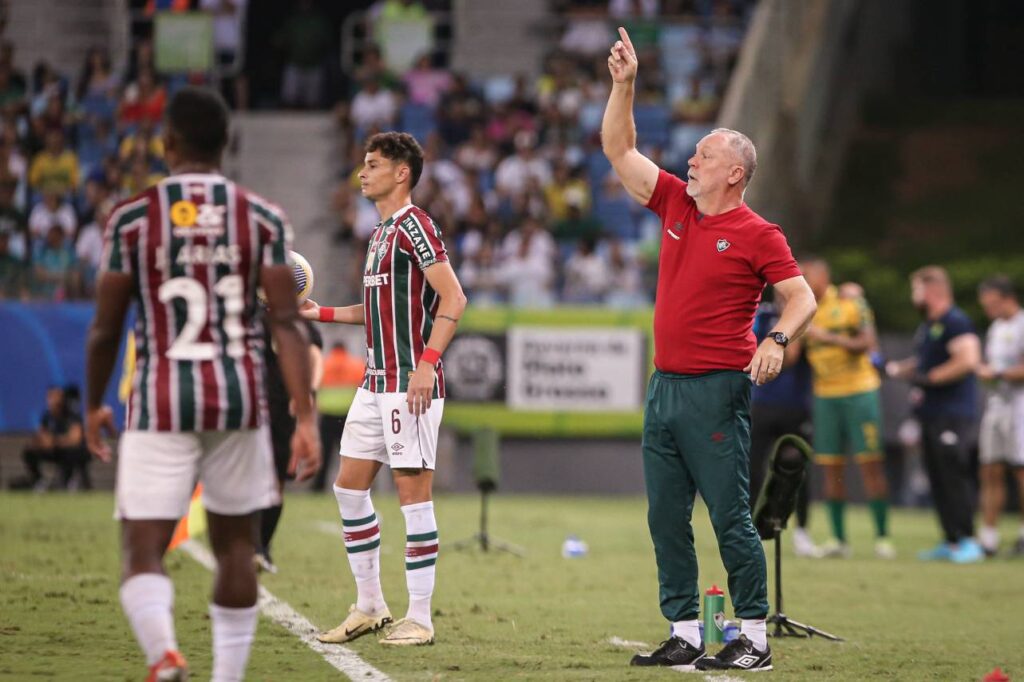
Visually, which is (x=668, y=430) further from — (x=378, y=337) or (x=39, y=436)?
(x=39, y=436)

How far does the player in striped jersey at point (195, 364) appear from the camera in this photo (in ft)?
17.7

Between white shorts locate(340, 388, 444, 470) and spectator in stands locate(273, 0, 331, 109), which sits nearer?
white shorts locate(340, 388, 444, 470)

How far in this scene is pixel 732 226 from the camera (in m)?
7.31

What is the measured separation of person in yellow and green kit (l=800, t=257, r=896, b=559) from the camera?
13.8 m

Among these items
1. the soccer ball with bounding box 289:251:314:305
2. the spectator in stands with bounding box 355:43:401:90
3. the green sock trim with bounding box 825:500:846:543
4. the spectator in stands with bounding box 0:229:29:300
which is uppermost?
the spectator in stands with bounding box 355:43:401:90

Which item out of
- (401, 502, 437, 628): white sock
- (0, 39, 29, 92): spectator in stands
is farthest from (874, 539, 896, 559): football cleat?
(0, 39, 29, 92): spectator in stands

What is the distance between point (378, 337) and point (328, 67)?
793 inches

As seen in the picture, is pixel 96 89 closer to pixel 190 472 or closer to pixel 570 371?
pixel 570 371

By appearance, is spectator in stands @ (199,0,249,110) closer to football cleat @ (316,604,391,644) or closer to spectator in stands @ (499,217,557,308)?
spectator in stands @ (499,217,557,308)

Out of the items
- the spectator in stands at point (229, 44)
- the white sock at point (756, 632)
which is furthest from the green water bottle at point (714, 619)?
the spectator in stands at point (229, 44)

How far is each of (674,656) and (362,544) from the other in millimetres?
1716

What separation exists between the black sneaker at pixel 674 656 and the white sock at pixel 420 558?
1.14 metres

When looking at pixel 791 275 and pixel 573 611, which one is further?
pixel 573 611

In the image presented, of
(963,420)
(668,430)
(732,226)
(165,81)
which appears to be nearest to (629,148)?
(732,226)
